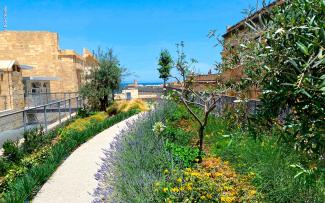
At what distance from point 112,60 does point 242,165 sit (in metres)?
21.6

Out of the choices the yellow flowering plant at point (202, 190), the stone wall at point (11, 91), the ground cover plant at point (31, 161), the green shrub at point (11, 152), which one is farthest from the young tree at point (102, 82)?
the yellow flowering plant at point (202, 190)

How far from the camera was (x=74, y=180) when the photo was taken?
22.0 feet

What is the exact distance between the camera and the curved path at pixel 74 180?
18.9ft

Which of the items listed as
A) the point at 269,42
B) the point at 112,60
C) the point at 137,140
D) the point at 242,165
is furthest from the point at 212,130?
the point at 112,60

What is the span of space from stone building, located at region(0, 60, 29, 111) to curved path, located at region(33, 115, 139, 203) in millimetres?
17292

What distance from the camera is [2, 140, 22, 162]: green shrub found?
9289 mm

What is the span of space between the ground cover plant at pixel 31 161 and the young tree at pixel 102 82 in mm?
10760

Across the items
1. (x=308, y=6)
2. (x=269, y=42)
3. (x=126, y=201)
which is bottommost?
(x=126, y=201)

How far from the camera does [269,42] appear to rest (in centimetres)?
213

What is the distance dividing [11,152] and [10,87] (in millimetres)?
19723

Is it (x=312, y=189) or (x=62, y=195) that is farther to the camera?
(x=62, y=195)

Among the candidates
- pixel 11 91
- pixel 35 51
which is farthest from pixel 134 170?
pixel 35 51

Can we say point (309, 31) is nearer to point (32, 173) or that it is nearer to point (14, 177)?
point (32, 173)

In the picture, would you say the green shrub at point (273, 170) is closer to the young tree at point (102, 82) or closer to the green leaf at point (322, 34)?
the green leaf at point (322, 34)
